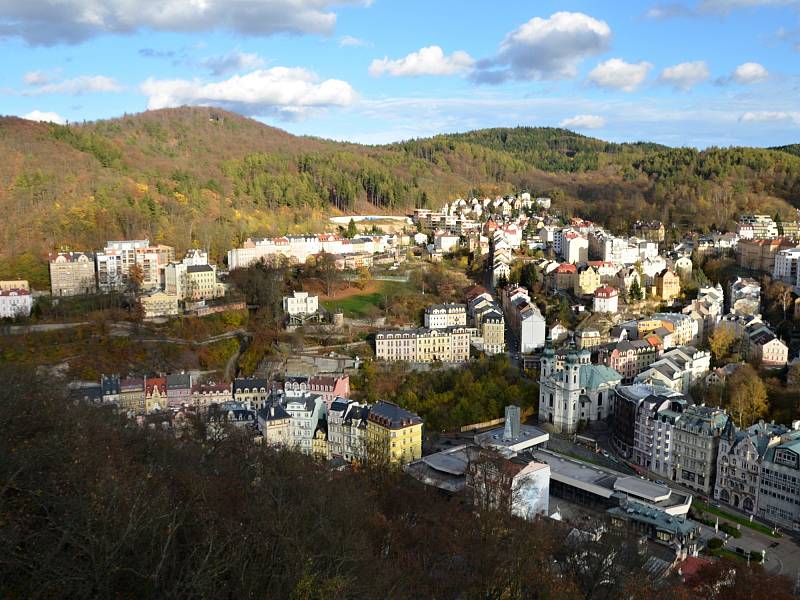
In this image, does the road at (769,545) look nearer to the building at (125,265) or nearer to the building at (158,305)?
the building at (158,305)

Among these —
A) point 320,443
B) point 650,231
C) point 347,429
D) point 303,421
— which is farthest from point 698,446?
point 650,231

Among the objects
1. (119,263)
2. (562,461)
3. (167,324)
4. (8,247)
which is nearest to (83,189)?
(8,247)

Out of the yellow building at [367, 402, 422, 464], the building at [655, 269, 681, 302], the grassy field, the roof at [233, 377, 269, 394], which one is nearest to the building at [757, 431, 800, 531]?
the yellow building at [367, 402, 422, 464]

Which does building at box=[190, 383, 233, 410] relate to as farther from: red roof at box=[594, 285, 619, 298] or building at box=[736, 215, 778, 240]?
building at box=[736, 215, 778, 240]

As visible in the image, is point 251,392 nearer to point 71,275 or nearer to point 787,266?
point 71,275

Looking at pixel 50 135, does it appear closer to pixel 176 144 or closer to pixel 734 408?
pixel 176 144
